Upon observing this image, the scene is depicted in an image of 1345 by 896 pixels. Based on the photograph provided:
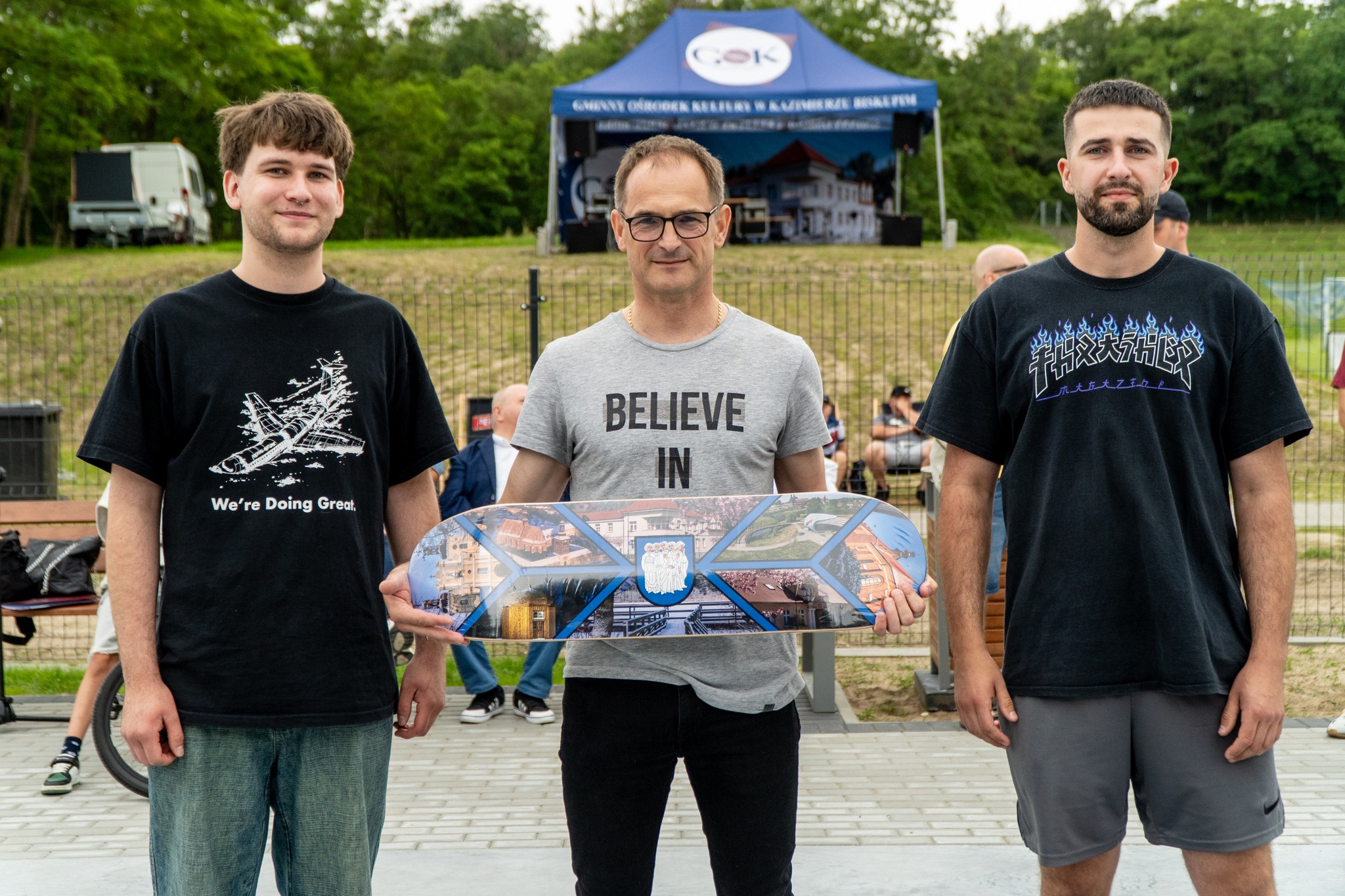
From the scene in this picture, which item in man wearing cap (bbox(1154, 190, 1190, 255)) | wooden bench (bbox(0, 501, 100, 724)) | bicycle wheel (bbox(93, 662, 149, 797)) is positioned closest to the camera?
bicycle wheel (bbox(93, 662, 149, 797))

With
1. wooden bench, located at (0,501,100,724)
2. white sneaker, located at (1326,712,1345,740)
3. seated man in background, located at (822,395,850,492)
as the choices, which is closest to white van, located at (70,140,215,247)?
seated man in background, located at (822,395,850,492)

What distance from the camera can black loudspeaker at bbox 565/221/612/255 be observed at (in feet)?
70.7

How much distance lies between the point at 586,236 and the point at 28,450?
13559 millimetres

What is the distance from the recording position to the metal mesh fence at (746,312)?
12305mm

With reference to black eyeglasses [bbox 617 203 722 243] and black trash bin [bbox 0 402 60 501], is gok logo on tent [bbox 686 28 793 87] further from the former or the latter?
black eyeglasses [bbox 617 203 722 243]

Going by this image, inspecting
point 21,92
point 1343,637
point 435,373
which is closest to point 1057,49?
point 21,92

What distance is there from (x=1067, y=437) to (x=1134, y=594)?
0.34 meters

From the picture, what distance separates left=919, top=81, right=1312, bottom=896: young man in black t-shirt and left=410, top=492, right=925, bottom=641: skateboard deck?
276 millimetres

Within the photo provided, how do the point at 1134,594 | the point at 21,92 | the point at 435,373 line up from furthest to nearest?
1. the point at 21,92
2. the point at 435,373
3. the point at 1134,594

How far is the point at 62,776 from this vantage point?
15.9 ft

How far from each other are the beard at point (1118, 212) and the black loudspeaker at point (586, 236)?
19301 mm

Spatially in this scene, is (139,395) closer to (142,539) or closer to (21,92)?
(142,539)

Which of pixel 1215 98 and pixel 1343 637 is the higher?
pixel 1215 98

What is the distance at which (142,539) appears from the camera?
2.37 meters
